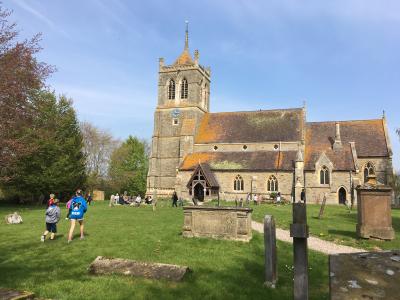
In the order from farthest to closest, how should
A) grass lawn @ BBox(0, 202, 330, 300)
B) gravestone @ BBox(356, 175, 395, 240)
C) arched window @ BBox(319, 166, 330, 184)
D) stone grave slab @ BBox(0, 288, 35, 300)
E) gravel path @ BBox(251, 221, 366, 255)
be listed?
arched window @ BBox(319, 166, 330, 184) → gravestone @ BBox(356, 175, 395, 240) → gravel path @ BBox(251, 221, 366, 255) → grass lawn @ BBox(0, 202, 330, 300) → stone grave slab @ BBox(0, 288, 35, 300)

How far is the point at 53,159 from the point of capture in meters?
36.6

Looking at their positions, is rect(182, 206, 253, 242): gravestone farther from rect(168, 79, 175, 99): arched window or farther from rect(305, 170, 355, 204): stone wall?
rect(168, 79, 175, 99): arched window

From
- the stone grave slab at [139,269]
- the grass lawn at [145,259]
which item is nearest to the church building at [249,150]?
the grass lawn at [145,259]

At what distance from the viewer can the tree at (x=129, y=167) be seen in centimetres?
6209

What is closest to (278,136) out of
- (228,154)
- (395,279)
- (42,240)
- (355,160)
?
(228,154)

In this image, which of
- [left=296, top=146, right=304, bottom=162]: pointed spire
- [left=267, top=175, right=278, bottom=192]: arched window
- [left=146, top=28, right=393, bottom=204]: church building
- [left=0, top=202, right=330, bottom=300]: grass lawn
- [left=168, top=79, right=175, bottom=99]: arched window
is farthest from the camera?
[left=168, top=79, right=175, bottom=99]: arched window

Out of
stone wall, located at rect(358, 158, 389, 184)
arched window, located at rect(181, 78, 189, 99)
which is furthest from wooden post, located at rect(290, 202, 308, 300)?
arched window, located at rect(181, 78, 189, 99)

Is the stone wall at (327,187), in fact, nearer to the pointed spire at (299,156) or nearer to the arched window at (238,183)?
the pointed spire at (299,156)

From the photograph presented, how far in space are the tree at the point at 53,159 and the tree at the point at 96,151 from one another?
1827cm

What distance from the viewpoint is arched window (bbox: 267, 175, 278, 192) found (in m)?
40.7

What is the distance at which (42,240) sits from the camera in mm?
12578

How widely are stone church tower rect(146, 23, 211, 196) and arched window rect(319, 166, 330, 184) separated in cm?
1526

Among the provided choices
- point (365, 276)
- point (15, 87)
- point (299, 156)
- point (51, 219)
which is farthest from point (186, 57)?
point (365, 276)

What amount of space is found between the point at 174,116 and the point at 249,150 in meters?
10.7
